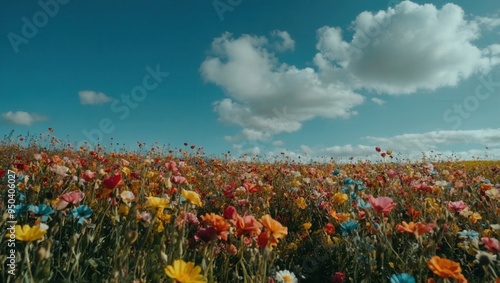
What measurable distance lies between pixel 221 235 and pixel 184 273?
517 mm

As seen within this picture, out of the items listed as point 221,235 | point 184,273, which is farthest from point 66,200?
point 184,273

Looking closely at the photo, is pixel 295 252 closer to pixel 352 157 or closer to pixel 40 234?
pixel 40 234

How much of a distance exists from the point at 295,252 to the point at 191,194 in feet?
4.48

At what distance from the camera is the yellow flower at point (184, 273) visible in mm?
1331

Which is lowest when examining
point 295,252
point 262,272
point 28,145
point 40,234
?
point 295,252

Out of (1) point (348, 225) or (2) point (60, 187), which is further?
(2) point (60, 187)

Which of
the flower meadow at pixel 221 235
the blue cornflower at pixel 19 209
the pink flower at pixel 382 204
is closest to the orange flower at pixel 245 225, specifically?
the flower meadow at pixel 221 235

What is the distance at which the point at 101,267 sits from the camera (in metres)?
2.17

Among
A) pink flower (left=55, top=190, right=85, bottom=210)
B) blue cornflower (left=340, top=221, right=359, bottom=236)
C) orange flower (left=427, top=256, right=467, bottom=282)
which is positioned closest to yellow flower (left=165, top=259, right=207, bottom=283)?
orange flower (left=427, top=256, right=467, bottom=282)

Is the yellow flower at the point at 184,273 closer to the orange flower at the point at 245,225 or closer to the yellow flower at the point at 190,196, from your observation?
the orange flower at the point at 245,225

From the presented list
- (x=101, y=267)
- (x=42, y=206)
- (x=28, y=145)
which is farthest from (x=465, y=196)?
(x=28, y=145)

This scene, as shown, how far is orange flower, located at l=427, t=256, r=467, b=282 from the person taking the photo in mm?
1346

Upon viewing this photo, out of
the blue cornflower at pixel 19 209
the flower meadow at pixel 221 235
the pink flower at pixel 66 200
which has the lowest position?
the flower meadow at pixel 221 235

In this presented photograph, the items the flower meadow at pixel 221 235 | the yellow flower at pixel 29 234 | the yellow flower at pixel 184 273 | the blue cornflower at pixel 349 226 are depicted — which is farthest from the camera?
the blue cornflower at pixel 349 226
